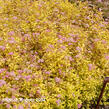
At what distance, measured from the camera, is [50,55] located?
367 cm

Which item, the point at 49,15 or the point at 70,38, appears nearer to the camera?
the point at 70,38

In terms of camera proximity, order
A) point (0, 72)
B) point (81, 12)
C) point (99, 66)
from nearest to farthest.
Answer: point (0, 72), point (99, 66), point (81, 12)

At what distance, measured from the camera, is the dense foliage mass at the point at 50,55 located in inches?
124

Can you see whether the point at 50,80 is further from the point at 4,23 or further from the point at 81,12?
the point at 81,12

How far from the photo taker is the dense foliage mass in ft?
10.4

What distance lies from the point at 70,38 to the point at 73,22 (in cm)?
98

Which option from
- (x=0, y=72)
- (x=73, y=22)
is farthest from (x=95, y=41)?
(x=0, y=72)

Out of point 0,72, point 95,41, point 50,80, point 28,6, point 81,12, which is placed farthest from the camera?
point 81,12

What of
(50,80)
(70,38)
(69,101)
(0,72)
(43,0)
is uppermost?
(43,0)

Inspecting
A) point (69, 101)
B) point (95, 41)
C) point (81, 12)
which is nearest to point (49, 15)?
point (81, 12)

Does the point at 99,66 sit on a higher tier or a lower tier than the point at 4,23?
lower

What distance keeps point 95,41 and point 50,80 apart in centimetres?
174

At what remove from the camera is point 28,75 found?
3234mm

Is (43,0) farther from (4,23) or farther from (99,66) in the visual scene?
(99,66)
